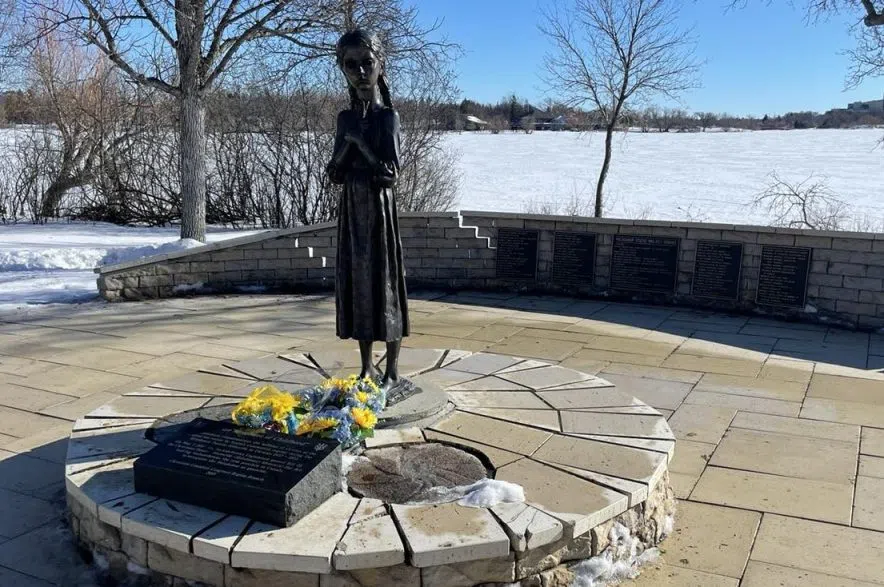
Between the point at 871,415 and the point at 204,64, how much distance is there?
10.2 m

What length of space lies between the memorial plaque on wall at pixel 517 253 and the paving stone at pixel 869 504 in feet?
19.4

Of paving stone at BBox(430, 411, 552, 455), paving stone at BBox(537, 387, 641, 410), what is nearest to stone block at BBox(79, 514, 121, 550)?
paving stone at BBox(430, 411, 552, 455)

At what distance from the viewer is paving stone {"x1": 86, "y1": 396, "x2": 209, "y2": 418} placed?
14.1ft

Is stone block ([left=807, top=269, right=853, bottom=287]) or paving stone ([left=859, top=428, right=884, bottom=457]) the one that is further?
stone block ([left=807, top=269, right=853, bottom=287])

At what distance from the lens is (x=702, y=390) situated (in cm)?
593

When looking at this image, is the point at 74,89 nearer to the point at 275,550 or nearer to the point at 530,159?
the point at 275,550

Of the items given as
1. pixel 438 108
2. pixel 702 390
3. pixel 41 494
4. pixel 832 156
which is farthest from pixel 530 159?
pixel 41 494

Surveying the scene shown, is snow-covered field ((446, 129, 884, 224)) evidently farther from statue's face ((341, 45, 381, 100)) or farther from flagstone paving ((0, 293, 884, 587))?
statue's face ((341, 45, 381, 100))

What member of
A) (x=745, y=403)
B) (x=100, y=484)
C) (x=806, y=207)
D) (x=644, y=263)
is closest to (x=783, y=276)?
(x=644, y=263)

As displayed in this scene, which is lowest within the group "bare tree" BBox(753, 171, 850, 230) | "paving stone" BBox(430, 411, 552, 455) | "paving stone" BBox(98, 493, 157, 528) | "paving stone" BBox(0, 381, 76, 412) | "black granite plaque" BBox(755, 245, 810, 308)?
"paving stone" BBox(0, 381, 76, 412)

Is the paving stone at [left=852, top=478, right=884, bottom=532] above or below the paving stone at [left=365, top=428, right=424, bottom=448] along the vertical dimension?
below

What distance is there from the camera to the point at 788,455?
181 inches

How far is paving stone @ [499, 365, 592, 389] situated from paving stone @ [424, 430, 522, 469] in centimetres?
111

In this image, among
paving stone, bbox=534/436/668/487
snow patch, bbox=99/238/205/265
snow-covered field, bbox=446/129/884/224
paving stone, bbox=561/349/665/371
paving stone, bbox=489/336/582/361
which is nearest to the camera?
paving stone, bbox=534/436/668/487
